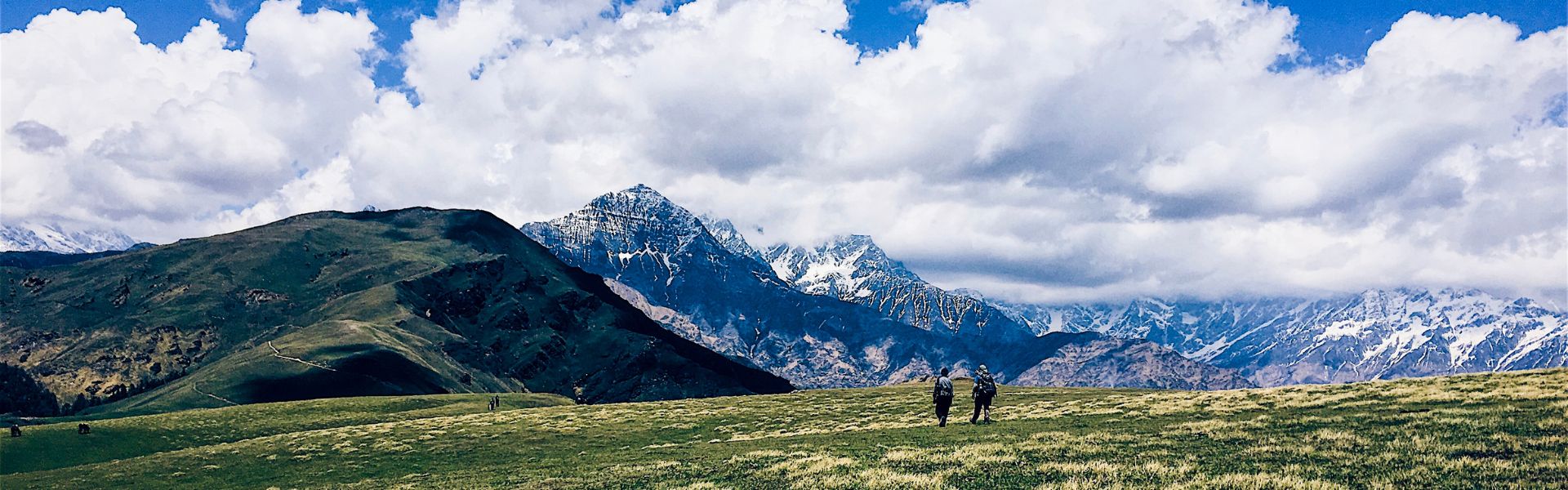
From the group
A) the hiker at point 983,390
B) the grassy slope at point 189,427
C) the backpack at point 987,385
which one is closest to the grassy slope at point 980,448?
the grassy slope at point 189,427

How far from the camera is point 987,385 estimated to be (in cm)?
4891

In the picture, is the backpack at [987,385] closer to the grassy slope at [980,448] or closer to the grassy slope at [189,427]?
the grassy slope at [980,448]

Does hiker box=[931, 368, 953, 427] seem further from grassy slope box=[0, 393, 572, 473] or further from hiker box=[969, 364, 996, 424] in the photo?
grassy slope box=[0, 393, 572, 473]

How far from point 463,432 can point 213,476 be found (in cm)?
1860

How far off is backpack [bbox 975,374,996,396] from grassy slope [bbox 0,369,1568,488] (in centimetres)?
202

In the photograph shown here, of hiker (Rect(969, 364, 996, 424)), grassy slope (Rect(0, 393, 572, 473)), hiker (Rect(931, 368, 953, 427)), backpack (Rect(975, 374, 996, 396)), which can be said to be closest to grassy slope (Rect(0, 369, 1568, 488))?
grassy slope (Rect(0, 393, 572, 473))

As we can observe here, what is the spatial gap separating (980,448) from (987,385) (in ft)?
60.2

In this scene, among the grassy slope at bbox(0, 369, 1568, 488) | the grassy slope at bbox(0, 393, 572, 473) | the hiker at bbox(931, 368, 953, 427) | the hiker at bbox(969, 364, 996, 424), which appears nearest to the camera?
the grassy slope at bbox(0, 369, 1568, 488)

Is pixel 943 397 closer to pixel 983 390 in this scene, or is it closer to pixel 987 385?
pixel 983 390

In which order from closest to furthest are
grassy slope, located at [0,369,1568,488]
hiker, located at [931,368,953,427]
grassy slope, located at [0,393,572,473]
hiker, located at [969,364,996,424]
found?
grassy slope, located at [0,369,1568,488] < hiker, located at [931,368,953,427] < hiker, located at [969,364,996,424] < grassy slope, located at [0,393,572,473]

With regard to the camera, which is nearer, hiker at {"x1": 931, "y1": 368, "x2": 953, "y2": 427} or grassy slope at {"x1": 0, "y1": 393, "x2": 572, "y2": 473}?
Result: hiker at {"x1": 931, "y1": 368, "x2": 953, "y2": 427}

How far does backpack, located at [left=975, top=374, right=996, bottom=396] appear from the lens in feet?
159

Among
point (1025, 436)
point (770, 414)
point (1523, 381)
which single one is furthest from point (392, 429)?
point (1523, 381)

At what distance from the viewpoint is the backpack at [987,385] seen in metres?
48.3
